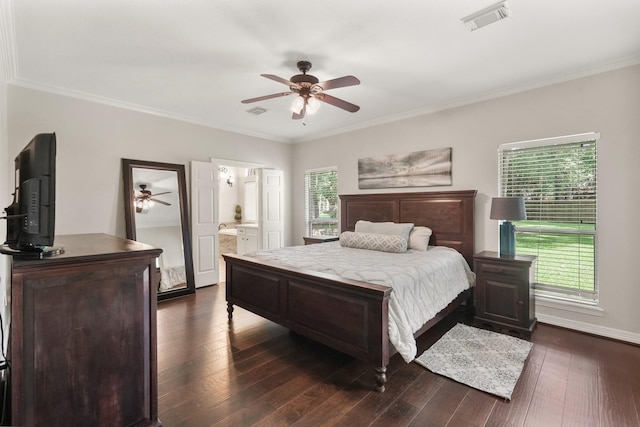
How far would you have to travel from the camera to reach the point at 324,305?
99.0 inches

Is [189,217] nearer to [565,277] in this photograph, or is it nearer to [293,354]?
[293,354]

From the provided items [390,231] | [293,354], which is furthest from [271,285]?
[390,231]

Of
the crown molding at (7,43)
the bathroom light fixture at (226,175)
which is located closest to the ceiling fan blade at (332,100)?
the crown molding at (7,43)

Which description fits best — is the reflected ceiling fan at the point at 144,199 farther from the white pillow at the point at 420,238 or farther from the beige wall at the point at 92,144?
the white pillow at the point at 420,238

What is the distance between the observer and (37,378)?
130 cm

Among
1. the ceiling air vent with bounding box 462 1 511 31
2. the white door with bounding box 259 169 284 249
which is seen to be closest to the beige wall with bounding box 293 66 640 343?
the ceiling air vent with bounding box 462 1 511 31

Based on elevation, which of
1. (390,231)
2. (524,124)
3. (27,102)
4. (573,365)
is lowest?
(573,365)

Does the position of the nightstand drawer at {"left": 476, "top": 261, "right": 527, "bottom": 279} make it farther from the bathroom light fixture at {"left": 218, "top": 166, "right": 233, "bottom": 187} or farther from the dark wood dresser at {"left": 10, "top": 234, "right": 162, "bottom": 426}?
the bathroom light fixture at {"left": 218, "top": 166, "right": 233, "bottom": 187}

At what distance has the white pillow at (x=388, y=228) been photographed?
395 cm

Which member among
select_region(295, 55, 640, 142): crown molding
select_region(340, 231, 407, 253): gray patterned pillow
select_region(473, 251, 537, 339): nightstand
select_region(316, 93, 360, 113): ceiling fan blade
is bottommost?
select_region(473, 251, 537, 339): nightstand

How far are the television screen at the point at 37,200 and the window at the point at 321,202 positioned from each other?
4440 millimetres

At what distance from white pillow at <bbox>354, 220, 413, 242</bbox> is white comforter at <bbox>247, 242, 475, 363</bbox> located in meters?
0.35

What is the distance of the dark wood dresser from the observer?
1.28 metres

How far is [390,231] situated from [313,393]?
2.37m
